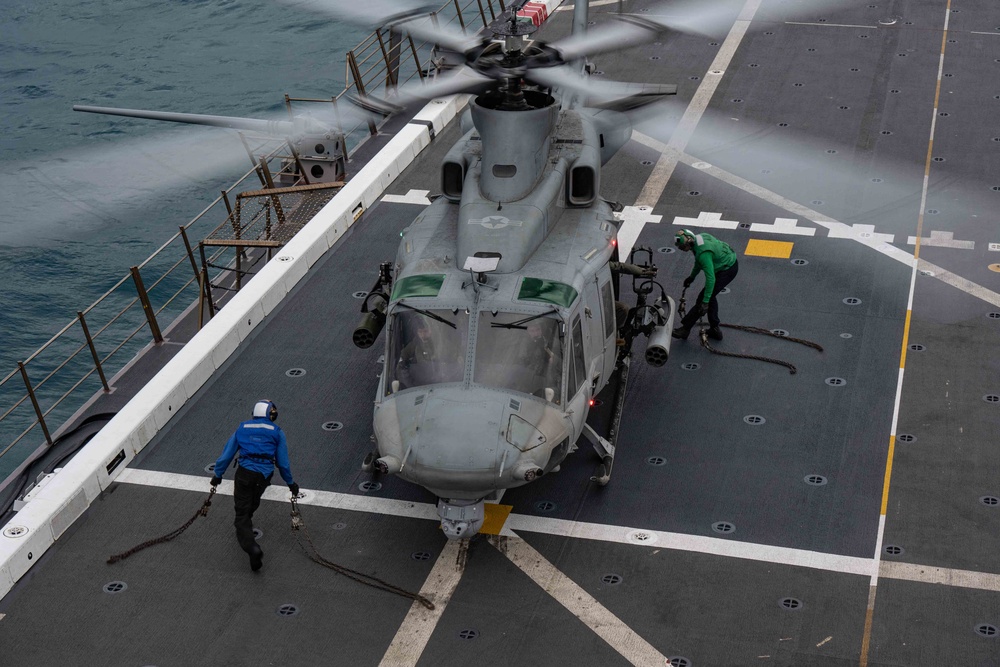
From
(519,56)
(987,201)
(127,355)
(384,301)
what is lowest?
(127,355)

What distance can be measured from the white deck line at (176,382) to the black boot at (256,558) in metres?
2.37

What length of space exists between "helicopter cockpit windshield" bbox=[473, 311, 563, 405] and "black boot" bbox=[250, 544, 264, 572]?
9.65 feet

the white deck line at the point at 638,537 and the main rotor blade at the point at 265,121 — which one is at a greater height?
the main rotor blade at the point at 265,121

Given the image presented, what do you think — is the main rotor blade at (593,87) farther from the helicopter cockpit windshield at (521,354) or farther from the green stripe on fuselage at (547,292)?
the helicopter cockpit windshield at (521,354)

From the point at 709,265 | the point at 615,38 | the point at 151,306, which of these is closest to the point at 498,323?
the point at 615,38

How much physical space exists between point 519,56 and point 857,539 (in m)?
6.46

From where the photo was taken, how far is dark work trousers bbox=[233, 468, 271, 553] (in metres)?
12.0

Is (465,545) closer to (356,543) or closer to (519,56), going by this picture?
(356,543)

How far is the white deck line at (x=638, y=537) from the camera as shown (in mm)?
11945

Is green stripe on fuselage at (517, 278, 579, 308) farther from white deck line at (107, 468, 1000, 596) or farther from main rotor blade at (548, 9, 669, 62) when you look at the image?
main rotor blade at (548, 9, 669, 62)

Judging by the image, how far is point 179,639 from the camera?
1148 centimetres

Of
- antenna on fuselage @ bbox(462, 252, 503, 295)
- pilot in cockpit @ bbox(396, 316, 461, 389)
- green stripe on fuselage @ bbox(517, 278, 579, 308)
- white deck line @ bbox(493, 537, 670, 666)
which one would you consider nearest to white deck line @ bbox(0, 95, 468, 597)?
pilot in cockpit @ bbox(396, 316, 461, 389)

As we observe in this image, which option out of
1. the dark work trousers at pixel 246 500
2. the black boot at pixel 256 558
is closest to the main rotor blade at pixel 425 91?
the dark work trousers at pixel 246 500

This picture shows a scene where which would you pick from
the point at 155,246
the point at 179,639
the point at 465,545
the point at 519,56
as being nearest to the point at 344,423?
the point at 465,545
